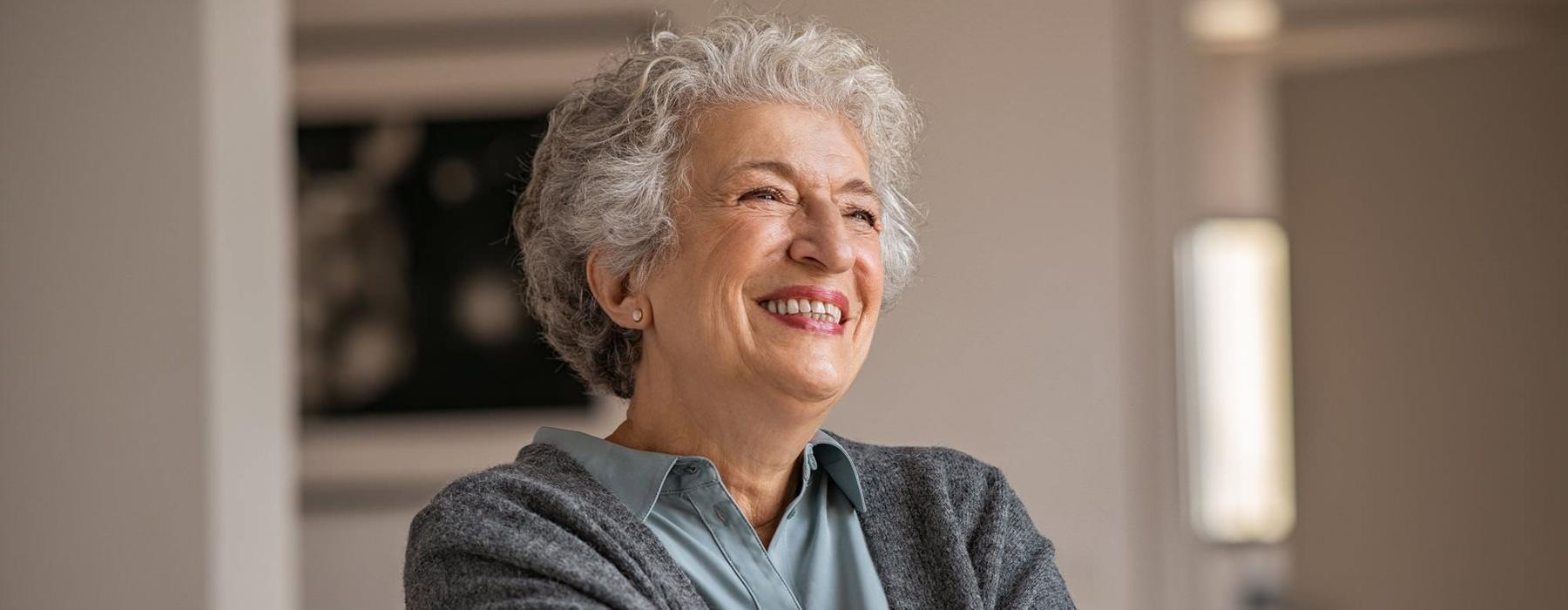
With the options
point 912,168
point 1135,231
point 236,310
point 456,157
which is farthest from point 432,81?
point 912,168

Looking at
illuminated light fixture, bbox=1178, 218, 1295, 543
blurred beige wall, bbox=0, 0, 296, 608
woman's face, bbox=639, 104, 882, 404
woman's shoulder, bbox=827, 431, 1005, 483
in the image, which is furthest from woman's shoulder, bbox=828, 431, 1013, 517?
illuminated light fixture, bbox=1178, 218, 1295, 543

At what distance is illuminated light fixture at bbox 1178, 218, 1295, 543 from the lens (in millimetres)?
3439

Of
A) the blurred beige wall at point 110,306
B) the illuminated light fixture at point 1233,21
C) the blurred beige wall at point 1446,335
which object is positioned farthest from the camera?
the illuminated light fixture at point 1233,21

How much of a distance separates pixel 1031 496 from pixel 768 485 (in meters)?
2.14

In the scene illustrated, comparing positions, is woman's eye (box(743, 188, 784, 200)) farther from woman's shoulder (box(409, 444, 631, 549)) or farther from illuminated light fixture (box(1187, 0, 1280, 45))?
illuminated light fixture (box(1187, 0, 1280, 45))

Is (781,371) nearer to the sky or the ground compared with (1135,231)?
nearer to the ground

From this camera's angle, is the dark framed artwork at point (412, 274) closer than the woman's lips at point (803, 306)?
No

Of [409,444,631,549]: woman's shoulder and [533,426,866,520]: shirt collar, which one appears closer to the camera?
[409,444,631,549]: woman's shoulder

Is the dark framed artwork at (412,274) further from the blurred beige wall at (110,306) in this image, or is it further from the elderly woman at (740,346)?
the elderly woman at (740,346)

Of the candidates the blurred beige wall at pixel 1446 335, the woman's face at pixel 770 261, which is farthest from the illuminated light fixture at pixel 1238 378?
the woman's face at pixel 770 261

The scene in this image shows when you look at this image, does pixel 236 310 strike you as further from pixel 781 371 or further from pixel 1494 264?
pixel 1494 264

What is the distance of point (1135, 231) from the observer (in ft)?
11.3

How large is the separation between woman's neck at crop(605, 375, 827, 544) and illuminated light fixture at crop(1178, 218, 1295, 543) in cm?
224

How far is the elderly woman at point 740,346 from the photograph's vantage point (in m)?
1.30
